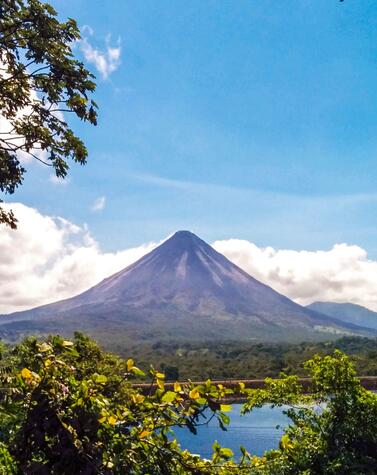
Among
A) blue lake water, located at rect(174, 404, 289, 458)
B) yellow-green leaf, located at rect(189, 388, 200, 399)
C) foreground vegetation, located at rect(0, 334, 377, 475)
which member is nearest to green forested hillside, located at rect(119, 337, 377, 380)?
blue lake water, located at rect(174, 404, 289, 458)

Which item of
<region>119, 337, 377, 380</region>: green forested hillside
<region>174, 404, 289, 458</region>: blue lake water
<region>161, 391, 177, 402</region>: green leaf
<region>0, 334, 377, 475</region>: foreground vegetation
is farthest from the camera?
<region>119, 337, 377, 380</region>: green forested hillside

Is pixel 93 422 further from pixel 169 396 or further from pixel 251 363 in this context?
pixel 251 363

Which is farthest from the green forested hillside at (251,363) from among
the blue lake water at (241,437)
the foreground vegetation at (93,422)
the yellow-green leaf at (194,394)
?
the yellow-green leaf at (194,394)

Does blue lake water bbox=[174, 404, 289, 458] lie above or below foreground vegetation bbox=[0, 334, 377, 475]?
below

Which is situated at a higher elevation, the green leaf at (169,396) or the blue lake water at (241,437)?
the green leaf at (169,396)

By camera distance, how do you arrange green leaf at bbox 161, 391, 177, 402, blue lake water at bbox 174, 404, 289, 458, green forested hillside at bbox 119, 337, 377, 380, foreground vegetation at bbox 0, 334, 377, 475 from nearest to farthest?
foreground vegetation at bbox 0, 334, 377, 475 → green leaf at bbox 161, 391, 177, 402 → blue lake water at bbox 174, 404, 289, 458 → green forested hillside at bbox 119, 337, 377, 380

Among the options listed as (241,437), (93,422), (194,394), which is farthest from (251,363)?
(93,422)

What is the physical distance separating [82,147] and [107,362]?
79.3 feet

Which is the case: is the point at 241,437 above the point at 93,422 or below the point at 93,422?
below

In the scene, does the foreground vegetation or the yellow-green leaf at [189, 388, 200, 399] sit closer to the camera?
the foreground vegetation

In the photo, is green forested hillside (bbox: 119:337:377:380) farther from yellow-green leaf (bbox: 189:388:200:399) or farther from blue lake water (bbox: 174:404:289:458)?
yellow-green leaf (bbox: 189:388:200:399)

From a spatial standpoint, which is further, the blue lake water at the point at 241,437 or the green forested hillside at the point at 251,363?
the green forested hillside at the point at 251,363

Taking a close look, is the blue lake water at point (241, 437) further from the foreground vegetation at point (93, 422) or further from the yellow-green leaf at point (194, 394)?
the yellow-green leaf at point (194, 394)

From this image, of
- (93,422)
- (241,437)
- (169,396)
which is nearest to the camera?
(93,422)
